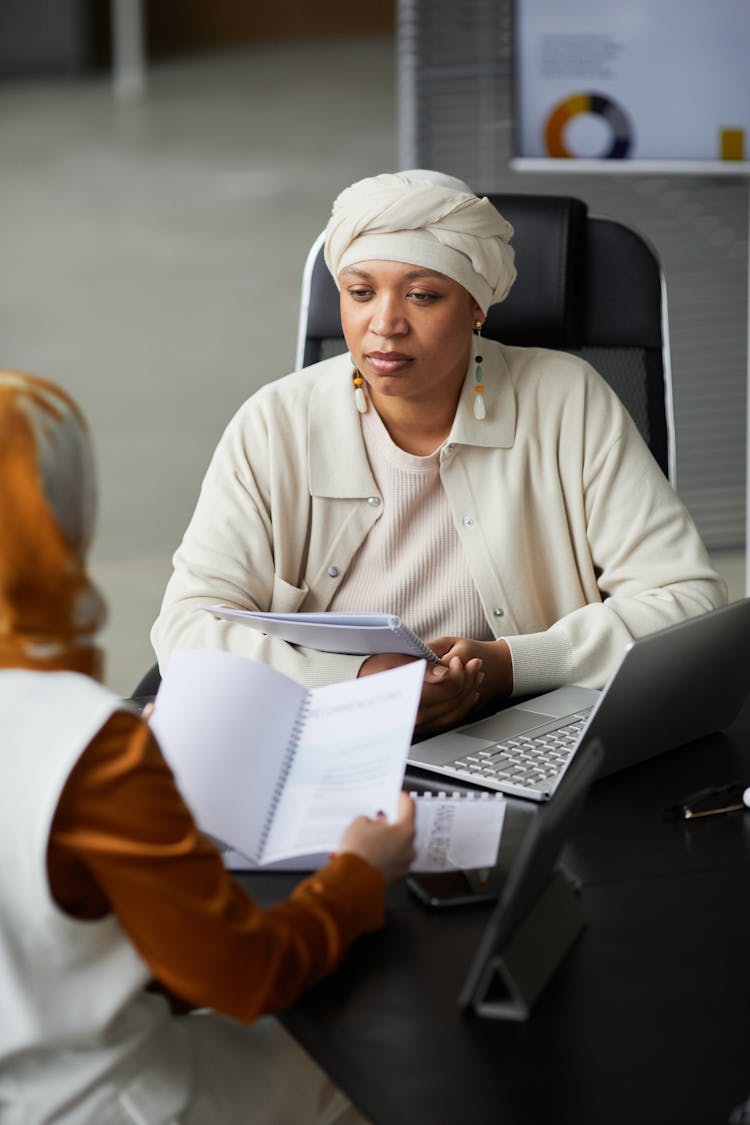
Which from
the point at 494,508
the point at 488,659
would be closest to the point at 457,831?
the point at 488,659

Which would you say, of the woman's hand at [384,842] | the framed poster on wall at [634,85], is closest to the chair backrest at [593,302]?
the woman's hand at [384,842]

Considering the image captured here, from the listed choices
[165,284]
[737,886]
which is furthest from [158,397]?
[737,886]

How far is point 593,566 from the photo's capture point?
203 cm

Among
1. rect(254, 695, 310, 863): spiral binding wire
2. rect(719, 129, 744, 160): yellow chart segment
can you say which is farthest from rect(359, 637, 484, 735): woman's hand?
rect(719, 129, 744, 160): yellow chart segment

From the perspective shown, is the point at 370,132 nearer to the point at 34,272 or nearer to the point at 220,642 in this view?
the point at 34,272

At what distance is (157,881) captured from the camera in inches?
38.1

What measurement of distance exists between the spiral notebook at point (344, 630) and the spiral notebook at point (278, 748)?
12cm

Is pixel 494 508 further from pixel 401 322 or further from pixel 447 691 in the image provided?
pixel 447 691

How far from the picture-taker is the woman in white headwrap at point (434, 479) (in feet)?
6.13

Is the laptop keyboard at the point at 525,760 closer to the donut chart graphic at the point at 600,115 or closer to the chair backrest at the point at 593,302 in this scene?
the chair backrest at the point at 593,302

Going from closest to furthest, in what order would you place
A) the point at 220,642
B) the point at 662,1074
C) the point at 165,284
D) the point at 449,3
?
the point at 662,1074, the point at 220,642, the point at 449,3, the point at 165,284

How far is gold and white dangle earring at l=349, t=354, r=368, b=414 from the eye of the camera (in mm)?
1996

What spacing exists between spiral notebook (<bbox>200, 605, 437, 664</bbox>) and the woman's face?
0.43m

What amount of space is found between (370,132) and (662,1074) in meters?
8.40
